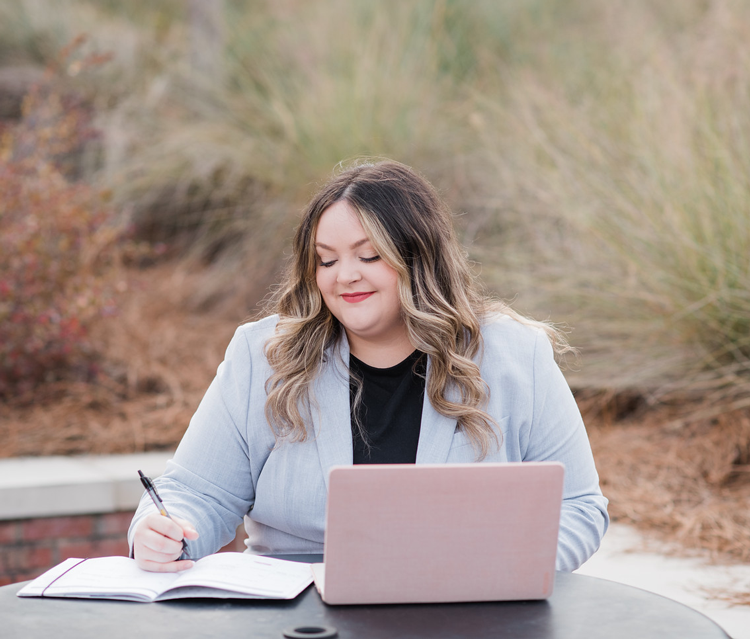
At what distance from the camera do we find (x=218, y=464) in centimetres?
201

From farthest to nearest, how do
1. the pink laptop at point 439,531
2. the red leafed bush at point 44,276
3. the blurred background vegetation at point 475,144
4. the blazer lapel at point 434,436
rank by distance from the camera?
the red leafed bush at point 44,276 < the blurred background vegetation at point 475,144 < the blazer lapel at point 434,436 < the pink laptop at point 439,531

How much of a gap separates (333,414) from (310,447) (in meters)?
0.09

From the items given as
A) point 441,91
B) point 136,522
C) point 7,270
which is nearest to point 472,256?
point 441,91

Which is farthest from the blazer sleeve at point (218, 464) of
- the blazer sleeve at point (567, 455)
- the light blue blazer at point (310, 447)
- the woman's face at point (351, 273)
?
the blazer sleeve at point (567, 455)

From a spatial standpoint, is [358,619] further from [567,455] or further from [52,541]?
[52,541]

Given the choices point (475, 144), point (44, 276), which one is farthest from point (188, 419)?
point (475, 144)

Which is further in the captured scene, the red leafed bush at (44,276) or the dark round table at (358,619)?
the red leafed bush at (44,276)

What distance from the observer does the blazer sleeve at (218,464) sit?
196 centimetres

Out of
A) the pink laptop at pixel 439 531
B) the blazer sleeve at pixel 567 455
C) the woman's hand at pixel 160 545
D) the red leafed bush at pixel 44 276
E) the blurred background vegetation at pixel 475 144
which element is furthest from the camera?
the red leafed bush at pixel 44 276

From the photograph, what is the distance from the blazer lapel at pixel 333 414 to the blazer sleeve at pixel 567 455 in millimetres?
405

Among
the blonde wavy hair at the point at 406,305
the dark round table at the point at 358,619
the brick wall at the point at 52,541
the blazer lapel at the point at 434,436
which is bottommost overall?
the brick wall at the point at 52,541

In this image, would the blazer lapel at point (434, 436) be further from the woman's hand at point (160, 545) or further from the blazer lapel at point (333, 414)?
the woman's hand at point (160, 545)

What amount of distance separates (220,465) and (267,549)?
8.5 inches

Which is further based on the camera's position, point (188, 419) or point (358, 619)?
point (188, 419)
